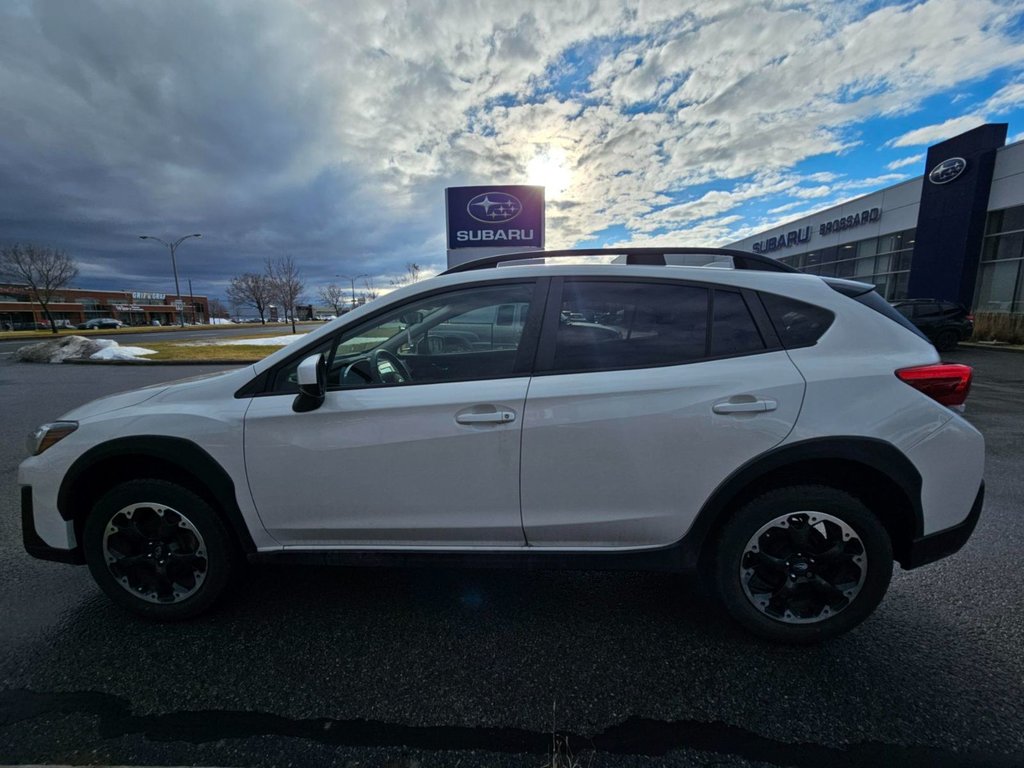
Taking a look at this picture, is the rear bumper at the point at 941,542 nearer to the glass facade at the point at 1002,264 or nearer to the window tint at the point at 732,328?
the window tint at the point at 732,328

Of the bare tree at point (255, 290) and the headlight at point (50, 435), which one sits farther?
the bare tree at point (255, 290)

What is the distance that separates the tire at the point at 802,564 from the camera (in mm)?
2062

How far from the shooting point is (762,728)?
1.74 meters

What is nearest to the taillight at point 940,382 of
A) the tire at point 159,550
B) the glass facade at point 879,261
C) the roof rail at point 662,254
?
the roof rail at point 662,254

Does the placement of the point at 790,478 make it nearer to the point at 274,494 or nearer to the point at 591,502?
the point at 591,502

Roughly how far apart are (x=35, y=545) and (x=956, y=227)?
29.1m

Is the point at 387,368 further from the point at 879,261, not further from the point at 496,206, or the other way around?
the point at 879,261

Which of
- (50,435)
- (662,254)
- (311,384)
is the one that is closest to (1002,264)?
(662,254)

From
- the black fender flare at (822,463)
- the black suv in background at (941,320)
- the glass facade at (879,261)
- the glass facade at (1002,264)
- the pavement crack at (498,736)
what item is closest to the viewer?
the pavement crack at (498,736)

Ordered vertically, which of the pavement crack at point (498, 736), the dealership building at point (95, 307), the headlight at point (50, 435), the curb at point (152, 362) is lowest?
the pavement crack at point (498, 736)

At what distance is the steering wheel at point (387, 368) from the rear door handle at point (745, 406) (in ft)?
4.67

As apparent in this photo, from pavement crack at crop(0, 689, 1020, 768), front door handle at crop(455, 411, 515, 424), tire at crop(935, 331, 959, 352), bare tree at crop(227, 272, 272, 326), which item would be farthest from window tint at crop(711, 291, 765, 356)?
bare tree at crop(227, 272, 272, 326)

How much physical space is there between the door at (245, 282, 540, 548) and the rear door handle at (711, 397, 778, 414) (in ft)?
2.82

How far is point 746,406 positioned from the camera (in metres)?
1.98
